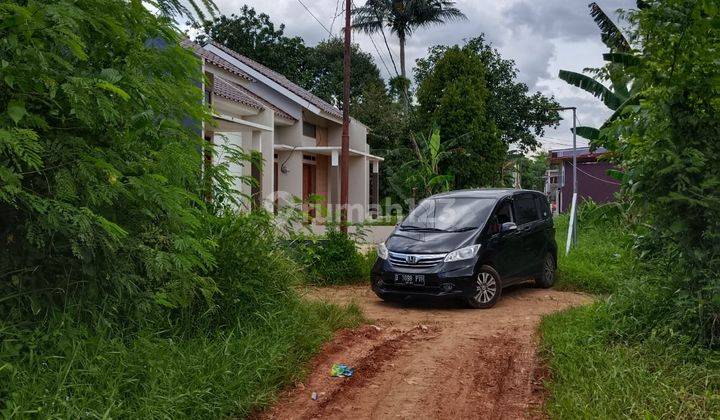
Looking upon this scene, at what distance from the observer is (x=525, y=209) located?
1003 centimetres

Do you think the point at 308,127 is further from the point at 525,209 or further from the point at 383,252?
the point at 383,252

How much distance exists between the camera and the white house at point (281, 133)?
46.7 ft

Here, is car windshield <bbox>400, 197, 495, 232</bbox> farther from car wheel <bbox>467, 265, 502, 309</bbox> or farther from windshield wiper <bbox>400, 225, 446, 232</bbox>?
car wheel <bbox>467, 265, 502, 309</bbox>

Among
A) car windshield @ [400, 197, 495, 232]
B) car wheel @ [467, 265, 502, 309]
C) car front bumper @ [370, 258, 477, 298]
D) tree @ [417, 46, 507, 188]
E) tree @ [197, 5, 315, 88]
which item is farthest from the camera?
tree @ [197, 5, 315, 88]

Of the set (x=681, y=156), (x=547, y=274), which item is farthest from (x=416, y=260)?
(x=681, y=156)

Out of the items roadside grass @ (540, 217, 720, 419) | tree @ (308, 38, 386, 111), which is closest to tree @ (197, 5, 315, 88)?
tree @ (308, 38, 386, 111)

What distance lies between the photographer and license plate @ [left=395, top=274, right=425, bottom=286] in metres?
8.42

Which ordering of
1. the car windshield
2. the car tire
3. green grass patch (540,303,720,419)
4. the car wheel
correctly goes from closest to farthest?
green grass patch (540,303,720,419) → the car wheel → the car windshield → the car tire

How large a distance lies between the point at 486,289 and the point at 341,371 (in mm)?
3794

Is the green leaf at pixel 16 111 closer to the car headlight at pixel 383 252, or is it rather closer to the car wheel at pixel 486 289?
the car headlight at pixel 383 252

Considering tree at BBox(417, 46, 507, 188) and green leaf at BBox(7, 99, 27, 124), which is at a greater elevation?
tree at BBox(417, 46, 507, 188)

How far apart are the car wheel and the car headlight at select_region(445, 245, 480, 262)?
0.91 feet

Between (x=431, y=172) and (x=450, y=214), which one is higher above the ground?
(x=431, y=172)

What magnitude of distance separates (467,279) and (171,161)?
4968 millimetres
